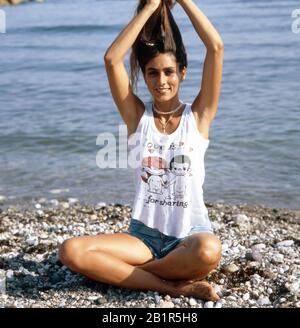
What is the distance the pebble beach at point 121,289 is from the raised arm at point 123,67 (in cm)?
120

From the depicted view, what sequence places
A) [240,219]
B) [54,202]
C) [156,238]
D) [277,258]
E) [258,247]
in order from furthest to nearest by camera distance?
1. [54,202]
2. [240,219]
3. [258,247]
4. [277,258]
5. [156,238]

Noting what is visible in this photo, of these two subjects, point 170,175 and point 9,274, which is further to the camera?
point 9,274

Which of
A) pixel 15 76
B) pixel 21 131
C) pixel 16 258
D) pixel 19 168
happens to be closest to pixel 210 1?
pixel 15 76

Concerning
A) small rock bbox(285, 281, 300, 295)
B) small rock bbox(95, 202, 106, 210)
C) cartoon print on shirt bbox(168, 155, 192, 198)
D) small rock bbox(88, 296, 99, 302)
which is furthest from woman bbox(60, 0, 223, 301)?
small rock bbox(95, 202, 106, 210)

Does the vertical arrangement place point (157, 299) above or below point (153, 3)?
below

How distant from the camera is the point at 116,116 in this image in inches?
472

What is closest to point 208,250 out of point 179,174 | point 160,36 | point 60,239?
point 179,174

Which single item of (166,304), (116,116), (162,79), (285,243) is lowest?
(116,116)

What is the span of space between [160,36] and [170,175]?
0.96 m

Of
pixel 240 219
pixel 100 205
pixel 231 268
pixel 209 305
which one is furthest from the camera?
pixel 100 205

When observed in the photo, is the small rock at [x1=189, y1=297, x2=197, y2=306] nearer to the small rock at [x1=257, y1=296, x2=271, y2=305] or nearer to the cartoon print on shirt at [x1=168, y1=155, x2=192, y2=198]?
the small rock at [x1=257, y1=296, x2=271, y2=305]

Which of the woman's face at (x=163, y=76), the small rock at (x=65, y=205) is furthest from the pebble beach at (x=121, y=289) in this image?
the woman's face at (x=163, y=76)

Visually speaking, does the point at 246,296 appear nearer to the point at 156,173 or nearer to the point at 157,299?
the point at 157,299

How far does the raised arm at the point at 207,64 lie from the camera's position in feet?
15.7
